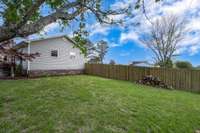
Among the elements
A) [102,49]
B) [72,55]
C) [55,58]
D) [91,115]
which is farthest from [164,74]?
[102,49]

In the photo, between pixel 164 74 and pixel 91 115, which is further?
pixel 164 74

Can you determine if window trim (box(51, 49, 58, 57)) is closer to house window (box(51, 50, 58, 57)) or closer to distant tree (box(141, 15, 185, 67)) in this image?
house window (box(51, 50, 58, 57))

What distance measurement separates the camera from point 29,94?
902 cm

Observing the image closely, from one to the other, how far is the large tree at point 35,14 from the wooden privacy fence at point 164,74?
8.66 meters

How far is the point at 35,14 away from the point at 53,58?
13.4 m

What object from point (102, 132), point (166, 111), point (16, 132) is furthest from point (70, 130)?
point (166, 111)

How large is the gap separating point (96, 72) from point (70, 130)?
15.6 meters

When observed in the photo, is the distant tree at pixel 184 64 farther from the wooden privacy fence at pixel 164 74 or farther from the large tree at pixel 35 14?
the large tree at pixel 35 14

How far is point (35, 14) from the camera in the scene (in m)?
6.17

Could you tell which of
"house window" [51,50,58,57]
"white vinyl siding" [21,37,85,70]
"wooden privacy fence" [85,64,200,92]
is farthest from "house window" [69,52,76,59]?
"wooden privacy fence" [85,64,200,92]

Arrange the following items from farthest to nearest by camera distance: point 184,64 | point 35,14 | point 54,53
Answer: point 184,64
point 54,53
point 35,14

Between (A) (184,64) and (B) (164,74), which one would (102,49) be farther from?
(B) (164,74)

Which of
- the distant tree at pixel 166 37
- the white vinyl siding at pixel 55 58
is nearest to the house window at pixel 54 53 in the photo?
the white vinyl siding at pixel 55 58

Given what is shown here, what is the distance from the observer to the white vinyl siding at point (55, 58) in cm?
1822
